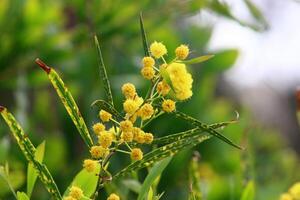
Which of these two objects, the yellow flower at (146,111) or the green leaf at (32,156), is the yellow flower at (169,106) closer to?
the yellow flower at (146,111)

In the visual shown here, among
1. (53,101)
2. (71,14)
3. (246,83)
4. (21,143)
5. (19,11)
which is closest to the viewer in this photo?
(21,143)

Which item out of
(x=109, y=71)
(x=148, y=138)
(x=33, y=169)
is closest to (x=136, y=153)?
(x=148, y=138)

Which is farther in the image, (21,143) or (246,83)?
(246,83)

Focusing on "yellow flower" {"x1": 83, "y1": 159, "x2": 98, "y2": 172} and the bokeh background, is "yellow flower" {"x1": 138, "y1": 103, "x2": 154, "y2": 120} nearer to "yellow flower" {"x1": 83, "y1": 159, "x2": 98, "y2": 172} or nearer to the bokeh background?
"yellow flower" {"x1": 83, "y1": 159, "x2": 98, "y2": 172}

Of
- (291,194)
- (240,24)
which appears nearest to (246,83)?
(240,24)

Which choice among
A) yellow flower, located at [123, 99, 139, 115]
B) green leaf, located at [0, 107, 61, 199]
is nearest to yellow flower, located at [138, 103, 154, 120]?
yellow flower, located at [123, 99, 139, 115]

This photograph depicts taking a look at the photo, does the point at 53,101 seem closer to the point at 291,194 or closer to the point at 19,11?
the point at 19,11

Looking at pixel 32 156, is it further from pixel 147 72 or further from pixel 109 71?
pixel 109 71

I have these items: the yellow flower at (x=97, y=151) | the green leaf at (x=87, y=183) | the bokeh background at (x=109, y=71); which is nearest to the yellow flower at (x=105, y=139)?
the yellow flower at (x=97, y=151)
